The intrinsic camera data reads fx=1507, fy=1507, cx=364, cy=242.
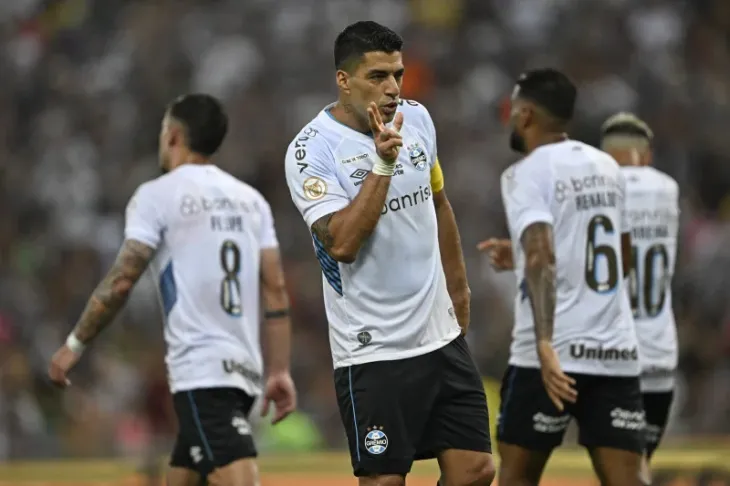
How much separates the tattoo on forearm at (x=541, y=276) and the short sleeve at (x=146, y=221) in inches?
74.9

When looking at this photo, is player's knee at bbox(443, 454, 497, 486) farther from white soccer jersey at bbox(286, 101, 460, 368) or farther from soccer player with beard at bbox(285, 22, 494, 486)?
white soccer jersey at bbox(286, 101, 460, 368)

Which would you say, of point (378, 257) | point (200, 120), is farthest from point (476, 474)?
point (200, 120)

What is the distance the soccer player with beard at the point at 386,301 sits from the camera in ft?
19.6

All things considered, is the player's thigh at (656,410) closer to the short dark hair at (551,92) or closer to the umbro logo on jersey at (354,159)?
the short dark hair at (551,92)

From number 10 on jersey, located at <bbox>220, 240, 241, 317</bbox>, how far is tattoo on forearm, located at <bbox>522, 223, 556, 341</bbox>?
154cm

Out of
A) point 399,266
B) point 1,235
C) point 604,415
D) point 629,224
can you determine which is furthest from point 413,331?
point 1,235

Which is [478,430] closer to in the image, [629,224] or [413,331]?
[413,331]

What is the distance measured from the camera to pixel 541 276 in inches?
286

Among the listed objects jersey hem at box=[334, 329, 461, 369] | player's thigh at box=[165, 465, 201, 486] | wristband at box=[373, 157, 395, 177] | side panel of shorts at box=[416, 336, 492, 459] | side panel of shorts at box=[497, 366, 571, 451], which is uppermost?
wristband at box=[373, 157, 395, 177]

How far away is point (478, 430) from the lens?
6082 mm

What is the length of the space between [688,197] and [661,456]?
4.50 m

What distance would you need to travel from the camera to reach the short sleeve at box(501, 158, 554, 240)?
7.41 m

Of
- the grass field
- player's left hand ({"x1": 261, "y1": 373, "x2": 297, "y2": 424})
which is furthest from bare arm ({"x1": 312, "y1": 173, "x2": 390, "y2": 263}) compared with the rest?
the grass field

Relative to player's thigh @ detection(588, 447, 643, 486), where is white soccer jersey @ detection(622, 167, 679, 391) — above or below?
above
